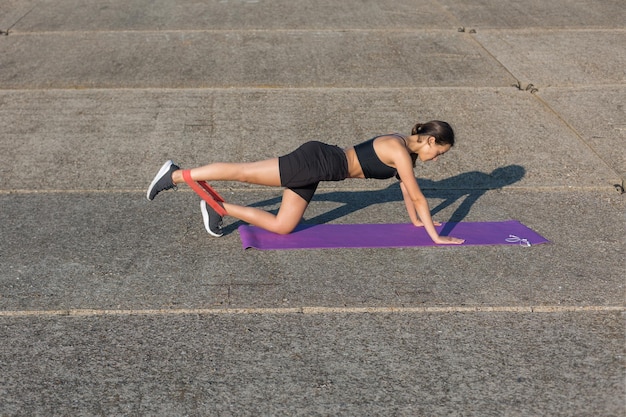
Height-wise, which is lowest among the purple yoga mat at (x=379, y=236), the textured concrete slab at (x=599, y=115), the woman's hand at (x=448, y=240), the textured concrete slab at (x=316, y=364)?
the textured concrete slab at (x=599, y=115)

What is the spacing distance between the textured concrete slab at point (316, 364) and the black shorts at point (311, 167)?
4.23ft

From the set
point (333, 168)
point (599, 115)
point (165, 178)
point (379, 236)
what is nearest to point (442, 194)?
point (379, 236)

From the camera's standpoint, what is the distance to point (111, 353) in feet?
15.6

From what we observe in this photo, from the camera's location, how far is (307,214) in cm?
708

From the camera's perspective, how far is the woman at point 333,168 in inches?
241

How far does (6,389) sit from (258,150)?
179 inches

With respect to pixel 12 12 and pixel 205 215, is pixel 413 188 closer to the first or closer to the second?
pixel 205 215

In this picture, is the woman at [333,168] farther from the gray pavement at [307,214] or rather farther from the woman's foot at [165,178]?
the gray pavement at [307,214]

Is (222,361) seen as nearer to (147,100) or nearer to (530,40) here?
(147,100)

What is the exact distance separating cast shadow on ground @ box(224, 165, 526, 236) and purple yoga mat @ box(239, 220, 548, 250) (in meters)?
0.18

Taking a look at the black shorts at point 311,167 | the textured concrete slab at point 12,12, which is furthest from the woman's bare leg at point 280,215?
the textured concrete slab at point 12,12

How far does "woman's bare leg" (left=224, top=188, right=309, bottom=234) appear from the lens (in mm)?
6305

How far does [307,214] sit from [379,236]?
2.71 ft

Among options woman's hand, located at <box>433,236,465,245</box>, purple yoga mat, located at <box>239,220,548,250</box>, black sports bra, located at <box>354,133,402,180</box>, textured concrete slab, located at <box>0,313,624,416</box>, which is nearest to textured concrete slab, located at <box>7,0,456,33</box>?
purple yoga mat, located at <box>239,220,548,250</box>
